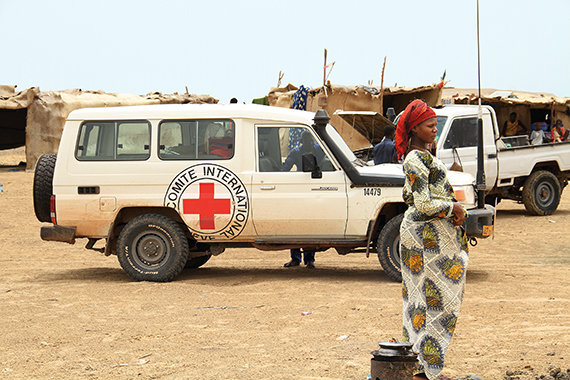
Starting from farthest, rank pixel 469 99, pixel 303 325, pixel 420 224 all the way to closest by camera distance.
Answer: pixel 469 99 < pixel 303 325 < pixel 420 224

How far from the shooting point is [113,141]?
7.73 m

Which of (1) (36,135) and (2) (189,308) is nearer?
(2) (189,308)

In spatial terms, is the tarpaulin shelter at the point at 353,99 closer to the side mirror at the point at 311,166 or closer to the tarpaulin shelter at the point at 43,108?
the tarpaulin shelter at the point at 43,108

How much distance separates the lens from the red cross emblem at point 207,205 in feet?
24.7

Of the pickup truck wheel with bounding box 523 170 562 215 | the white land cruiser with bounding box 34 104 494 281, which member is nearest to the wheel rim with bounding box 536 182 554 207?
the pickup truck wheel with bounding box 523 170 562 215

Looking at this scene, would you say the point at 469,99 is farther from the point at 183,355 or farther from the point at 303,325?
the point at 183,355

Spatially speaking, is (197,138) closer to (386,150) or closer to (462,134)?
(386,150)

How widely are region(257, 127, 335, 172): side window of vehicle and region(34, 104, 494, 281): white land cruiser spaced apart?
12mm

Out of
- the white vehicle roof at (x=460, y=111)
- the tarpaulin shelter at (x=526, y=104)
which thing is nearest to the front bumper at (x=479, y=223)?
the white vehicle roof at (x=460, y=111)

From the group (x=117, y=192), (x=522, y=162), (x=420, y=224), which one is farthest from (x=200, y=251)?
(x=522, y=162)

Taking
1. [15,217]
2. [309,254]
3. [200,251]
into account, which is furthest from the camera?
[15,217]

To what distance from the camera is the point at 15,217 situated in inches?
557

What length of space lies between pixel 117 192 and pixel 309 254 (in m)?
2.71

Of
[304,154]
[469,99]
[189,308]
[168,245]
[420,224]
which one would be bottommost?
[189,308]
